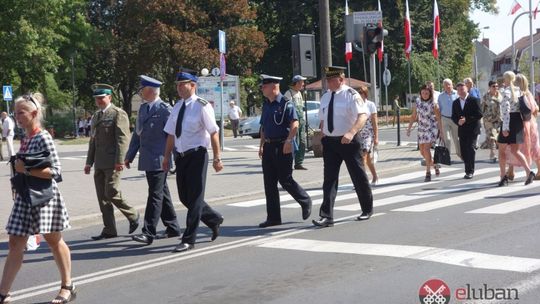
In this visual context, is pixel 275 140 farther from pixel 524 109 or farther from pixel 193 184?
pixel 524 109

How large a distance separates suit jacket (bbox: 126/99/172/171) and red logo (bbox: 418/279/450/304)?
11.5 feet

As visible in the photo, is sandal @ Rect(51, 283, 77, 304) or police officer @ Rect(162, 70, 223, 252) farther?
police officer @ Rect(162, 70, 223, 252)

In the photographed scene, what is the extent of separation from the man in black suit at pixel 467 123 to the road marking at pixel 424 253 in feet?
19.8

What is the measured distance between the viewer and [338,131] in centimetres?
848

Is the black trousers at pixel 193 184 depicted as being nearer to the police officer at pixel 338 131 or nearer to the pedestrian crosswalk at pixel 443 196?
the police officer at pixel 338 131

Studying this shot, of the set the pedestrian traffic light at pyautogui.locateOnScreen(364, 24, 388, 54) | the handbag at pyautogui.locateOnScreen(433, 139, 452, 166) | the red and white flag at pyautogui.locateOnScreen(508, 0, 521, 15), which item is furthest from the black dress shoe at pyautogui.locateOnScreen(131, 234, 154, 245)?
the red and white flag at pyautogui.locateOnScreen(508, 0, 521, 15)

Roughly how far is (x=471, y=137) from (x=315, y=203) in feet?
12.0

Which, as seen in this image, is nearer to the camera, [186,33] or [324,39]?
[324,39]

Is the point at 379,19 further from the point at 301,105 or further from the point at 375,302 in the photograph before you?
the point at 375,302

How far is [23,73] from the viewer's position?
150 feet

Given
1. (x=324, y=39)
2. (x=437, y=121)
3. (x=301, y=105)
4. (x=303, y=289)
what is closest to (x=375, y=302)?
(x=303, y=289)

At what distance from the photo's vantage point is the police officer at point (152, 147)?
26.1 feet

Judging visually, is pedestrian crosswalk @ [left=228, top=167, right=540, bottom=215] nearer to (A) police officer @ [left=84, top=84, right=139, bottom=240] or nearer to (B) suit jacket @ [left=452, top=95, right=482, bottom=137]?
(B) suit jacket @ [left=452, top=95, right=482, bottom=137]

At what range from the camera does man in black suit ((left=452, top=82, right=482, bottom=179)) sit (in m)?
12.9
